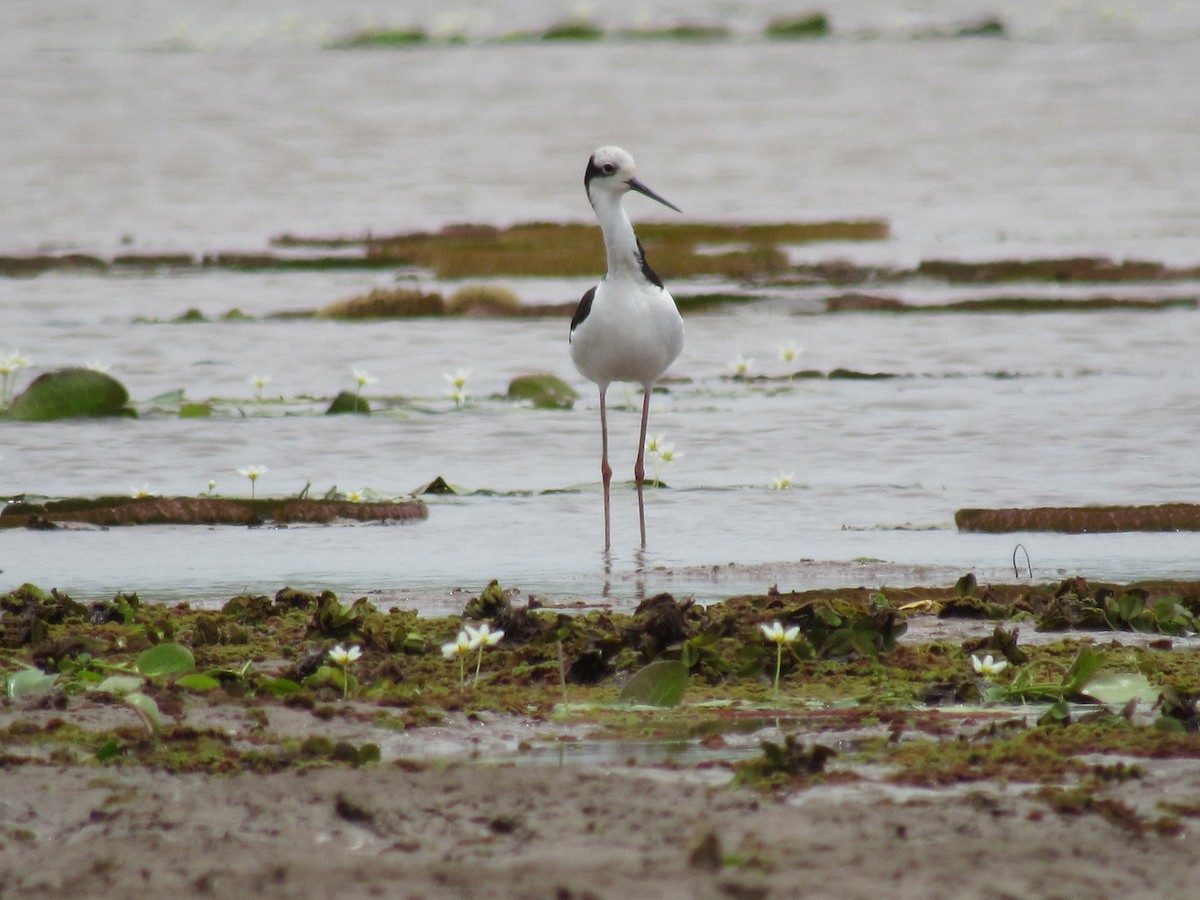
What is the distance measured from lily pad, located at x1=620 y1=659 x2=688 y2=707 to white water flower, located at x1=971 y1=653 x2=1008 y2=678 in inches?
27.8

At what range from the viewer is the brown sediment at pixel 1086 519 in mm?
7121

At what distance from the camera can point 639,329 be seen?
7.96 m

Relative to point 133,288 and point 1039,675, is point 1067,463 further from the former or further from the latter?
point 133,288

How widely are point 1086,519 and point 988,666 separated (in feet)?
8.65

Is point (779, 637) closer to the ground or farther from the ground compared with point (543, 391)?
closer to the ground

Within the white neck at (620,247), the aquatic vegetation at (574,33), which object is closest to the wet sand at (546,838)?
the white neck at (620,247)

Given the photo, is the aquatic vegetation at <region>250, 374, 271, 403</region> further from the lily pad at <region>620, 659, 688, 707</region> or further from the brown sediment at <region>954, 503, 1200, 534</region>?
the lily pad at <region>620, 659, 688, 707</region>

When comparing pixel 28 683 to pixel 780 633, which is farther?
pixel 780 633

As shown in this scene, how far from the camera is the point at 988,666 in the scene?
15.3ft

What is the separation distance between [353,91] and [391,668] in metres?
31.5

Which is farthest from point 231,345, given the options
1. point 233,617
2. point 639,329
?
point 233,617

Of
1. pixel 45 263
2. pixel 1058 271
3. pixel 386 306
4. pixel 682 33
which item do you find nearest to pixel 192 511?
pixel 386 306

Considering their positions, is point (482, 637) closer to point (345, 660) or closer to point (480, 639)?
point (480, 639)

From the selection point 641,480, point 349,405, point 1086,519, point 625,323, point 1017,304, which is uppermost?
point 1017,304
